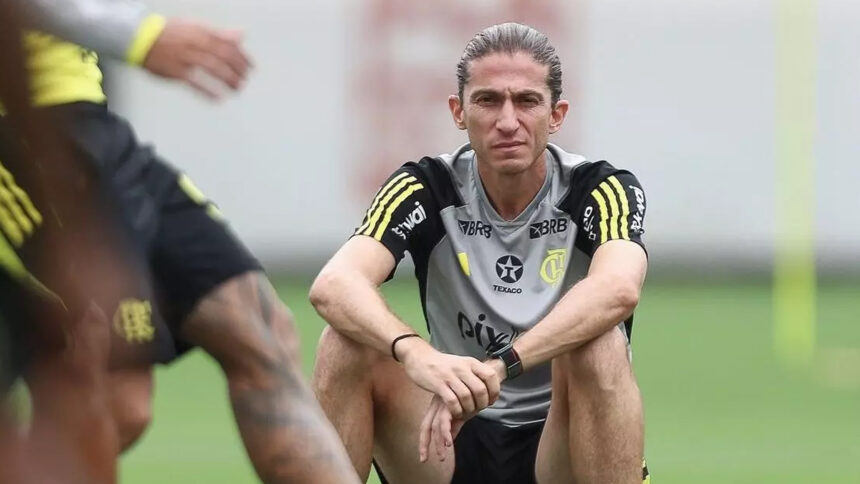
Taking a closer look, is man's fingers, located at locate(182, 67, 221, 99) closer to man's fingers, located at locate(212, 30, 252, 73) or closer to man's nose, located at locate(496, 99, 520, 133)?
man's fingers, located at locate(212, 30, 252, 73)

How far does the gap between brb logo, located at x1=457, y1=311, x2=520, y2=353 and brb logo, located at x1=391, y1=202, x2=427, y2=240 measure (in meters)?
0.29

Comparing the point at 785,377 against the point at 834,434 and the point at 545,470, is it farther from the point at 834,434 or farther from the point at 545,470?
the point at 545,470

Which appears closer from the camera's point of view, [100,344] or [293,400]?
[100,344]

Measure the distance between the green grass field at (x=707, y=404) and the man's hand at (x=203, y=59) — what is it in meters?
3.93

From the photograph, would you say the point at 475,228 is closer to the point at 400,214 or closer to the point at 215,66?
the point at 400,214

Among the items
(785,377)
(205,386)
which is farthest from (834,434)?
(205,386)

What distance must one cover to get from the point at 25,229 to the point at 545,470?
6.33ft

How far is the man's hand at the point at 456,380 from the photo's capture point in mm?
4840

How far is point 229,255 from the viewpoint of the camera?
14.7 feet

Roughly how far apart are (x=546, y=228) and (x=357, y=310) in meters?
0.67

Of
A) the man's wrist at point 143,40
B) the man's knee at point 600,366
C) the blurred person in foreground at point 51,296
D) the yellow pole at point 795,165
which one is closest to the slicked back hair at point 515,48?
the man's knee at point 600,366

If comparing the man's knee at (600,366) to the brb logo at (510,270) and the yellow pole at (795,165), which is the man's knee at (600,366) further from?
the yellow pole at (795,165)

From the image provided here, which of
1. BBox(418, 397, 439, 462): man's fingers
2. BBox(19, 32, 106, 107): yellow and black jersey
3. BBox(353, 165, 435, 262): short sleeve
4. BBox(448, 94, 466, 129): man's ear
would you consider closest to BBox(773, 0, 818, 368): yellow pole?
BBox(448, 94, 466, 129): man's ear

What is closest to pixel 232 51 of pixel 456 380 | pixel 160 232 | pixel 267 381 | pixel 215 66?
pixel 215 66
